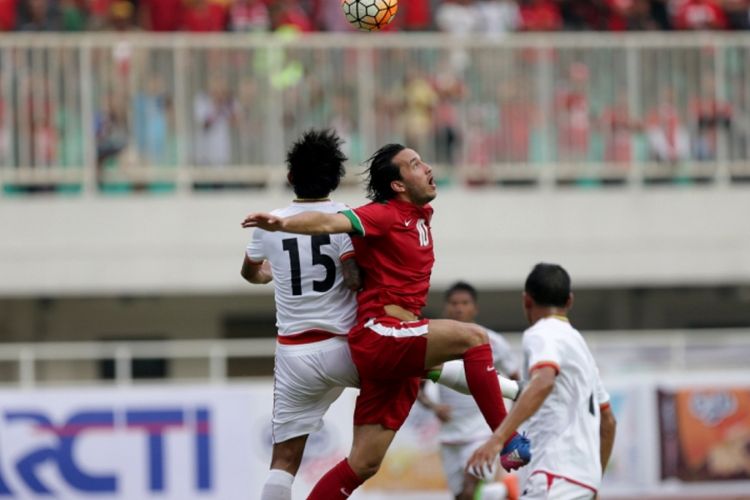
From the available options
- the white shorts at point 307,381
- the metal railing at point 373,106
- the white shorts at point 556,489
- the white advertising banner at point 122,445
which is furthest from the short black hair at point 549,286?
the metal railing at point 373,106

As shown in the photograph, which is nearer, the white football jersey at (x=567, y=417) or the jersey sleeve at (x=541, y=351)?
the jersey sleeve at (x=541, y=351)

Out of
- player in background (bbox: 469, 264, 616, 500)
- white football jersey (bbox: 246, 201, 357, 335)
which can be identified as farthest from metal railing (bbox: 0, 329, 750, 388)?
player in background (bbox: 469, 264, 616, 500)

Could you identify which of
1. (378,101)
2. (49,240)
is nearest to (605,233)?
(378,101)

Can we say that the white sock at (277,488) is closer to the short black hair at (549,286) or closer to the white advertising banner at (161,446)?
the short black hair at (549,286)

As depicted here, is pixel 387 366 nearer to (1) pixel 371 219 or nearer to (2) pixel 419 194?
(1) pixel 371 219

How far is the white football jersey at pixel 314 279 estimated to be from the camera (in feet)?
31.9

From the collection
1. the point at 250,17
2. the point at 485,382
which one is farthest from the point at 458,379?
the point at 250,17

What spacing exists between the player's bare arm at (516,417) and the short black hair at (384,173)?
57.2 inches

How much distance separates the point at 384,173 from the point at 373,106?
1063 centimetres

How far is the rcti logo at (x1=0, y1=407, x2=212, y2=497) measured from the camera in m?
17.1

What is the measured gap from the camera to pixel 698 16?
21.5 meters

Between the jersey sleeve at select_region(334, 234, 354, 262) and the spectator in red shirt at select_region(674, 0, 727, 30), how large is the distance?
1274 centimetres

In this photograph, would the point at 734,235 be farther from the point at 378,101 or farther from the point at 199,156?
the point at 199,156

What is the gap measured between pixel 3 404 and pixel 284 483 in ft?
26.4
